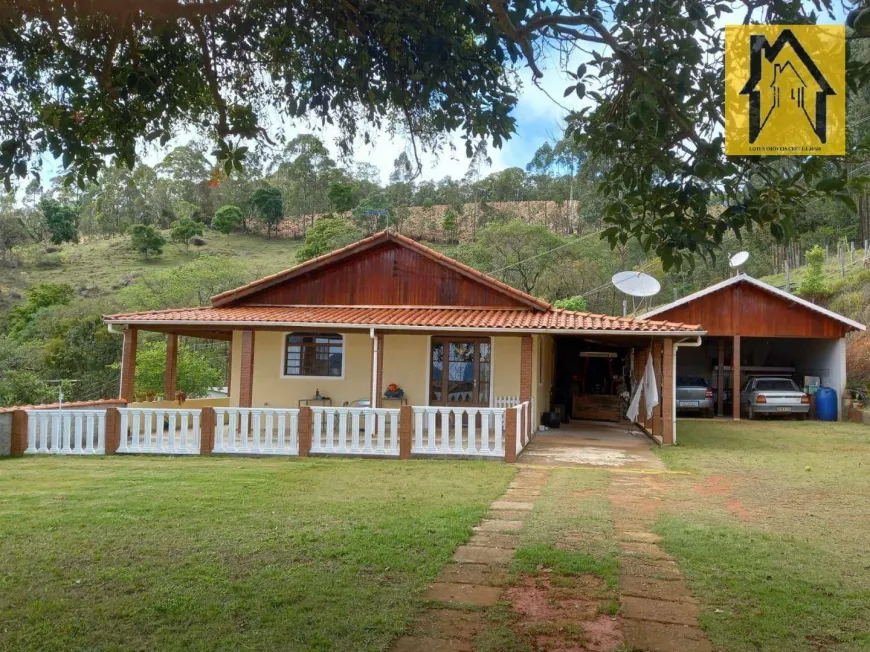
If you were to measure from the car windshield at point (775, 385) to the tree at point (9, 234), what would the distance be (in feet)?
169

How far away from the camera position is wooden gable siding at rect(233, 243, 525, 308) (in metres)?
17.2

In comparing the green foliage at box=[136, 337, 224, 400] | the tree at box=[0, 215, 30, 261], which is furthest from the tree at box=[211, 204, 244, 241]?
the green foliage at box=[136, 337, 224, 400]

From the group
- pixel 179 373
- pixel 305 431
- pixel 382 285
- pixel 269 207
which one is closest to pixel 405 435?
pixel 305 431

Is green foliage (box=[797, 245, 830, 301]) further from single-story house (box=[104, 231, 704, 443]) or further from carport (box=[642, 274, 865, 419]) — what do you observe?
single-story house (box=[104, 231, 704, 443])

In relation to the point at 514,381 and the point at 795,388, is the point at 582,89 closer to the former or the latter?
the point at 514,381


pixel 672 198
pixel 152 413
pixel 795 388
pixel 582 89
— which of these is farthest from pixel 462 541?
pixel 795 388

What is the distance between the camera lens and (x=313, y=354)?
17.4 meters

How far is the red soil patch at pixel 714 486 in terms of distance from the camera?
8727 mm

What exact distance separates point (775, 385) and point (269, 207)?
194 feet

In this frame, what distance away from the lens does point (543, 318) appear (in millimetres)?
15547

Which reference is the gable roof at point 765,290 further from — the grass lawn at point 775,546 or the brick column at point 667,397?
the grass lawn at point 775,546

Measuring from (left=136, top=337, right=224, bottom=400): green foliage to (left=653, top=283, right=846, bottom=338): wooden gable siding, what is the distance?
17665mm

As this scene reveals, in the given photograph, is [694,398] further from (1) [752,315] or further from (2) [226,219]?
(2) [226,219]

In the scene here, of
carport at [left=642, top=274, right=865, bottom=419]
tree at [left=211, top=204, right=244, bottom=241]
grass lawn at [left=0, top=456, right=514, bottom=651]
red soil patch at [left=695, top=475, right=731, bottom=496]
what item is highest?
tree at [left=211, top=204, right=244, bottom=241]
